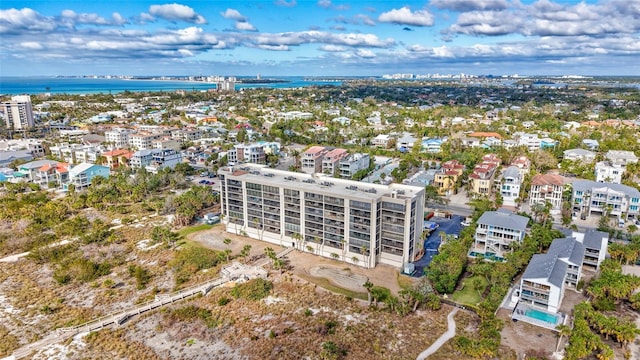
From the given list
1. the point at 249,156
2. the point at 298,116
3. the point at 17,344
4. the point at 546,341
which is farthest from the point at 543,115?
the point at 17,344

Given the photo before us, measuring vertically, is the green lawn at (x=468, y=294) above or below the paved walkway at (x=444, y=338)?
above

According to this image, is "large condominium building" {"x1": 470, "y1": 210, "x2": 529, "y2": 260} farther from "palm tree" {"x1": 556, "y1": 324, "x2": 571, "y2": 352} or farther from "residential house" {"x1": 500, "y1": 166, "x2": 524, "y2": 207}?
"residential house" {"x1": 500, "y1": 166, "x2": 524, "y2": 207}

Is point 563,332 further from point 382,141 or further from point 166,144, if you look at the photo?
point 166,144

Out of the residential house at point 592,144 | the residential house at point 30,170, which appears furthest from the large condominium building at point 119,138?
the residential house at point 592,144

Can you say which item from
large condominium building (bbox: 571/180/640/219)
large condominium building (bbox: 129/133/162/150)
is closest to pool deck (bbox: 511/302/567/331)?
large condominium building (bbox: 571/180/640/219)

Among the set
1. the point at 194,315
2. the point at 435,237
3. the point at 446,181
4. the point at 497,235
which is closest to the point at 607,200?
the point at 446,181

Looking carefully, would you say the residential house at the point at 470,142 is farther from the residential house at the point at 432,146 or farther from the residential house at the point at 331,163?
the residential house at the point at 331,163
